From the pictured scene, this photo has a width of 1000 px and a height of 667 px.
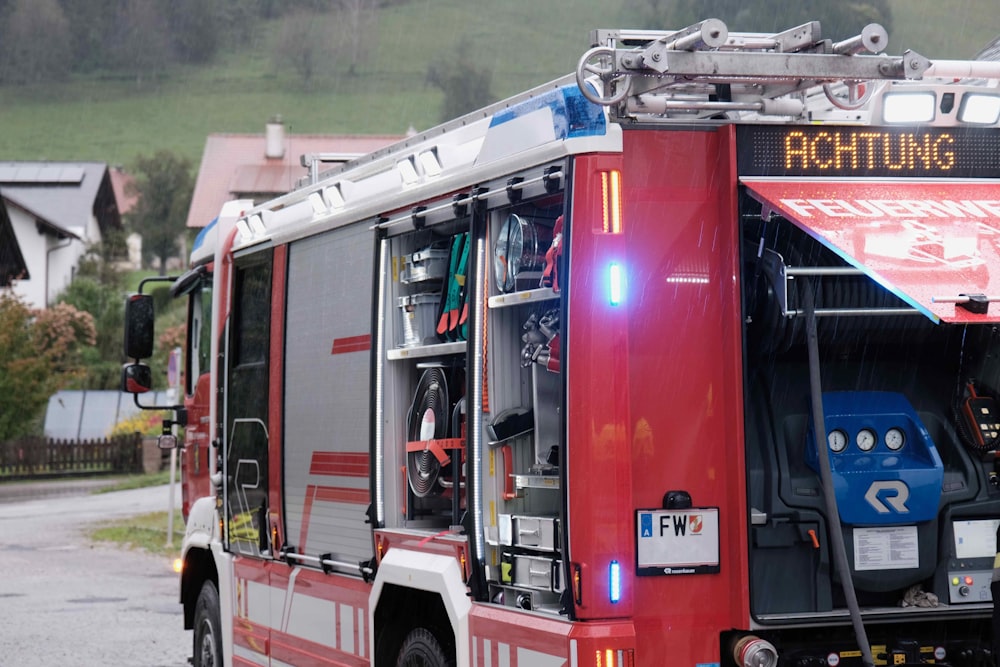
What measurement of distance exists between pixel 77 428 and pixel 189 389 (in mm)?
41596

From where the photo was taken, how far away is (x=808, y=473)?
18.6 ft

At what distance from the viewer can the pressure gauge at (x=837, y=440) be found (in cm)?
574

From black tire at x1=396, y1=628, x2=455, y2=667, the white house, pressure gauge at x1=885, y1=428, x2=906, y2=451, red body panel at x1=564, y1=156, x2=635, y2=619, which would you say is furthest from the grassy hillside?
red body panel at x1=564, y1=156, x2=635, y2=619

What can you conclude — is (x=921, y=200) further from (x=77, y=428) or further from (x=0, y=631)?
(x=77, y=428)

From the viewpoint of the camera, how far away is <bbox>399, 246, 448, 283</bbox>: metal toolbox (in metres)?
6.71

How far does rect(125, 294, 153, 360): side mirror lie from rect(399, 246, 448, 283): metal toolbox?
3.28 metres

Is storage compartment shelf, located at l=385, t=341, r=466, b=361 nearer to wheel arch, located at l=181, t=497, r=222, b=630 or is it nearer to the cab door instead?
the cab door

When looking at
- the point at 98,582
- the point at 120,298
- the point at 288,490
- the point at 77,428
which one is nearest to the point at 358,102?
the point at 120,298

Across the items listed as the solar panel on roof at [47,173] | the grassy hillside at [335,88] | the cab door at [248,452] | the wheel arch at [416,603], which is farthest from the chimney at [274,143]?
the wheel arch at [416,603]

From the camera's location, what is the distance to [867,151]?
5.77 m

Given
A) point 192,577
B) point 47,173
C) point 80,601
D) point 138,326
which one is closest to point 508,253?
point 138,326

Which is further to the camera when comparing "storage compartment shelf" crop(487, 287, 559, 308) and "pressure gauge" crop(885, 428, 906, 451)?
"pressure gauge" crop(885, 428, 906, 451)

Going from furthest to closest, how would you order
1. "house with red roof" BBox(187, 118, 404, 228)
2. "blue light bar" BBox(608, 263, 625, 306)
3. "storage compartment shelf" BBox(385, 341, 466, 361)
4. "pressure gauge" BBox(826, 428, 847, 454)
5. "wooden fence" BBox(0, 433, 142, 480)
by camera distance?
"house with red roof" BBox(187, 118, 404, 228) < "wooden fence" BBox(0, 433, 142, 480) < "storage compartment shelf" BBox(385, 341, 466, 361) < "pressure gauge" BBox(826, 428, 847, 454) < "blue light bar" BBox(608, 263, 625, 306)

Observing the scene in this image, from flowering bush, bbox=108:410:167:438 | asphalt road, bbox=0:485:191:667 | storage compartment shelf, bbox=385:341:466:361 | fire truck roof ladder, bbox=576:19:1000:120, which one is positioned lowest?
asphalt road, bbox=0:485:191:667
